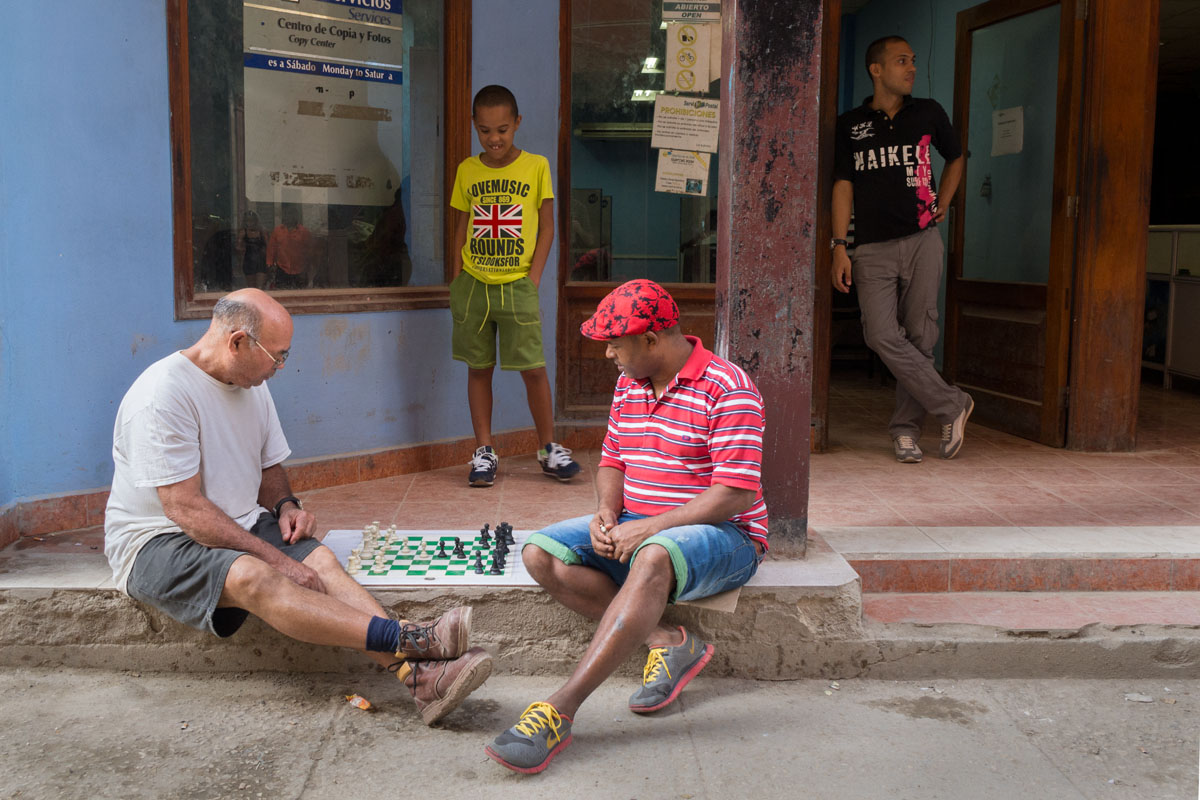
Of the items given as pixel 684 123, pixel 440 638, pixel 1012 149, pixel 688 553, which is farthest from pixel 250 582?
pixel 1012 149

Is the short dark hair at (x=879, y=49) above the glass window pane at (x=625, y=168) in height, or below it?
above

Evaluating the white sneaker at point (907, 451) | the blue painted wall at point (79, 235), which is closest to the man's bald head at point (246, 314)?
the blue painted wall at point (79, 235)

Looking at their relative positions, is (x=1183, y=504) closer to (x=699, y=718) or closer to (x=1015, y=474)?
(x=1015, y=474)

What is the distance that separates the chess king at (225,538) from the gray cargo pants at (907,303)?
11.2 ft

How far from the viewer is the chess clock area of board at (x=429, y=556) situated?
386 cm

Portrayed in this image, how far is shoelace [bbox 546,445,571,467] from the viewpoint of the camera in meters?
5.52

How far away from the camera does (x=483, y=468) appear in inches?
213

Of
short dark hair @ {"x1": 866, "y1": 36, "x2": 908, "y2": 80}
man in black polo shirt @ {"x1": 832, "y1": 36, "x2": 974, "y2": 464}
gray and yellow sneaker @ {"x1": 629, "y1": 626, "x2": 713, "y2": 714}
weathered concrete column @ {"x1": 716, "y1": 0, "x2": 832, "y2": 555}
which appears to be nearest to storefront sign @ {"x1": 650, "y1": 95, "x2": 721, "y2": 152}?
man in black polo shirt @ {"x1": 832, "y1": 36, "x2": 974, "y2": 464}

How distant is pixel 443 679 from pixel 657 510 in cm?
84

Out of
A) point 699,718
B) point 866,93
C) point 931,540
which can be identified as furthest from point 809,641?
point 866,93

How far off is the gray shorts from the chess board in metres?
0.51

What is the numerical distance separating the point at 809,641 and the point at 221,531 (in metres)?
1.93

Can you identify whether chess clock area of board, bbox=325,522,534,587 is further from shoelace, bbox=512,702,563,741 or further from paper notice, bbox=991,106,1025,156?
paper notice, bbox=991,106,1025,156

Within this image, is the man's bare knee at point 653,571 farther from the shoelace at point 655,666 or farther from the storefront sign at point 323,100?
the storefront sign at point 323,100
